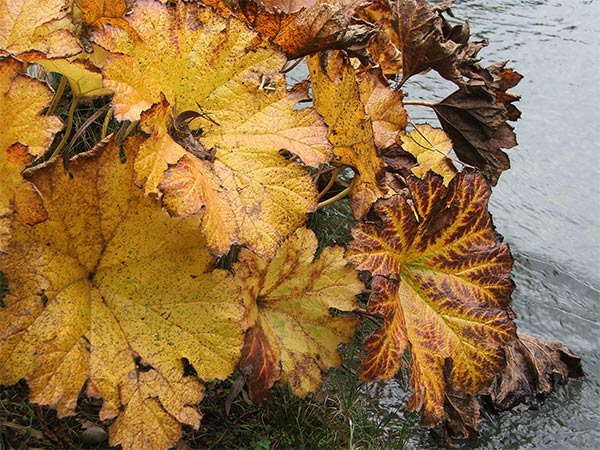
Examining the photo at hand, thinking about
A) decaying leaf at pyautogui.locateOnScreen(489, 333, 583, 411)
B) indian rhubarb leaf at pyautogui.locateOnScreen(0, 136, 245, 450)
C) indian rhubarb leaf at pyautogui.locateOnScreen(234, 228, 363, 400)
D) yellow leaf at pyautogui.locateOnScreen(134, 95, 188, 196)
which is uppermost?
yellow leaf at pyautogui.locateOnScreen(134, 95, 188, 196)

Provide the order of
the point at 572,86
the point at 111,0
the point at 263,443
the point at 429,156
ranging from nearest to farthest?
1. the point at 111,0
2. the point at 263,443
3. the point at 429,156
4. the point at 572,86

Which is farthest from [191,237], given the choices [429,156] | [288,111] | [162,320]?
[429,156]

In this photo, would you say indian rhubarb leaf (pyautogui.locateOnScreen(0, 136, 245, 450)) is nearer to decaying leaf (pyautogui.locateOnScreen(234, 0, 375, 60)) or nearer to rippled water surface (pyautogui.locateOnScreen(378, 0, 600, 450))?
decaying leaf (pyautogui.locateOnScreen(234, 0, 375, 60))

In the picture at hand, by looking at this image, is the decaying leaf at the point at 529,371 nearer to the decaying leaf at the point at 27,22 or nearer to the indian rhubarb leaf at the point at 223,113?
the indian rhubarb leaf at the point at 223,113

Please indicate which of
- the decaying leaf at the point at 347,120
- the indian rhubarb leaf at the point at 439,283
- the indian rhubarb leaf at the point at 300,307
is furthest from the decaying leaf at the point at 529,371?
the decaying leaf at the point at 347,120

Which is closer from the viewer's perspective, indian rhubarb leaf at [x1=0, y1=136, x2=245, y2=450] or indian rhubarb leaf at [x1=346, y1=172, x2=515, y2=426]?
indian rhubarb leaf at [x1=0, y1=136, x2=245, y2=450]

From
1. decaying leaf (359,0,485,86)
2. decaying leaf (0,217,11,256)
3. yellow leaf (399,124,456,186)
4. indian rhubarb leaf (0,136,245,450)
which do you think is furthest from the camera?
yellow leaf (399,124,456,186)

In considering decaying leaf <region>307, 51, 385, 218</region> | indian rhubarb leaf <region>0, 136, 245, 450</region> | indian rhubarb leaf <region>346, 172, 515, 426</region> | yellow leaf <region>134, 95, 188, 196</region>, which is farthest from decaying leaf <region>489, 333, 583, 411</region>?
yellow leaf <region>134, 95, 188, 196</region>

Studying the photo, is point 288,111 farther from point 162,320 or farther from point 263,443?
point 263,443
